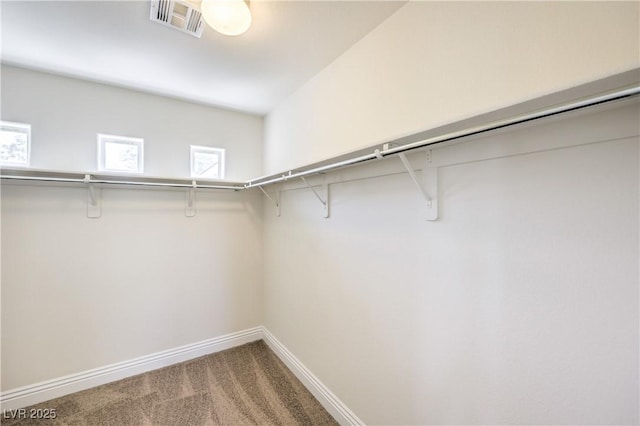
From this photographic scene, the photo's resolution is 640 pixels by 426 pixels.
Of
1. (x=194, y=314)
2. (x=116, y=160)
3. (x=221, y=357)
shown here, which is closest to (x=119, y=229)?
(x=116, y=160)

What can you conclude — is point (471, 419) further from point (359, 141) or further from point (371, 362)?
point (359, 141)

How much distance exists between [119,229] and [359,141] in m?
2.13

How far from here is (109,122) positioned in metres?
2.21

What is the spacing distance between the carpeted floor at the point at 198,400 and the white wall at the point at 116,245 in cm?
25

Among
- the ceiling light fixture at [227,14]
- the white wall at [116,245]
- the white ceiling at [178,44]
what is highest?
the white ceiling at [178,44]

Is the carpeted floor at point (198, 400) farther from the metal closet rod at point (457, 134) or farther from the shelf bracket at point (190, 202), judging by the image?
the metal closet rod at point (457, 134)

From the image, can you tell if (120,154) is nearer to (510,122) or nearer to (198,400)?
(198,400)

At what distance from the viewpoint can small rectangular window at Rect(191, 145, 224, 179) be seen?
8.64 ft

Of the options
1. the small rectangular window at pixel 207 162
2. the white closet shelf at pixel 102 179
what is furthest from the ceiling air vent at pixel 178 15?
the small rectangular window at pixel 207 162

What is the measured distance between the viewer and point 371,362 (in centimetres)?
160

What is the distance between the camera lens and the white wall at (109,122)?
77.1 inches

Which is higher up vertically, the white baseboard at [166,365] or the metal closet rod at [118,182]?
the metal closet rod at [118,182]

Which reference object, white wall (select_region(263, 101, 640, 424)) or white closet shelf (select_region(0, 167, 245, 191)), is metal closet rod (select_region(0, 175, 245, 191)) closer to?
white closet shelf (select_region(0, 167, 245, 191))

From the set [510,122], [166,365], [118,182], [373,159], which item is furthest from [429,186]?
[166,365]
